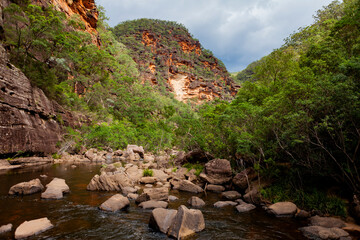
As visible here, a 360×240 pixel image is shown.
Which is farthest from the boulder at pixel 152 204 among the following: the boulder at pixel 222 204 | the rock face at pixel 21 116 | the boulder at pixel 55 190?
the rock face at pixel 21 116

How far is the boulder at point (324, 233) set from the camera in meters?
5.81

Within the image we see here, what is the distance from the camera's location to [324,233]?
594 cm

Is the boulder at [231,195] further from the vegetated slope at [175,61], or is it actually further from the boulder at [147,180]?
the vegetated slope at [175,61]

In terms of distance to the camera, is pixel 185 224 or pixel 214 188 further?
pixel 214 188

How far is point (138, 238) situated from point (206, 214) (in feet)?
11.0

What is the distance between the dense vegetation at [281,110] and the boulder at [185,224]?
4.49m

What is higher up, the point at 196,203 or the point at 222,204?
the point at 196,203

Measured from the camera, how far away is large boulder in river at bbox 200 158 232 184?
12.3 meters

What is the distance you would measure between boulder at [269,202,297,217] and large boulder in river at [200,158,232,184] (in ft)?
13.8

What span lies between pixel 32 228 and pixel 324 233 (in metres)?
8.91

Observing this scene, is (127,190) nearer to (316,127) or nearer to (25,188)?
(25,188)

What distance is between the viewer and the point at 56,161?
19.7 metres

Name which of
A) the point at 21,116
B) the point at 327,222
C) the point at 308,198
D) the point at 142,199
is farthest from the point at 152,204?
the point at 21,116

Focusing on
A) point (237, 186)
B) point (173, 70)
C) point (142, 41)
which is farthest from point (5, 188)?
point (142, 41)
